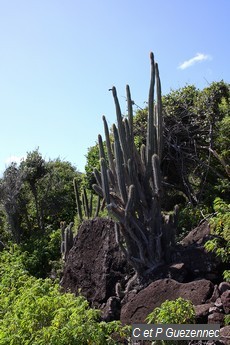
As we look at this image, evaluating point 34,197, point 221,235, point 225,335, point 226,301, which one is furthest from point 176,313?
point 34,197

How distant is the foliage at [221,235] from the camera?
256 inches

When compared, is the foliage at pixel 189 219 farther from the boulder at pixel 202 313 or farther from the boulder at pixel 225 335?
the boulder at pixel 225 335

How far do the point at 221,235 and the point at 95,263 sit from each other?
7.97ft

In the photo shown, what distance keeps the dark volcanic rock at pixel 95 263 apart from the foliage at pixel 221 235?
1.88 meters

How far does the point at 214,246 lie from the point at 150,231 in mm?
1364

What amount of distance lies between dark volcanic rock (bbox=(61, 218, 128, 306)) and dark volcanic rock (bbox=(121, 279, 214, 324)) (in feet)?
4.41

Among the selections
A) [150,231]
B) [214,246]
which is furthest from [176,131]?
[214,246]

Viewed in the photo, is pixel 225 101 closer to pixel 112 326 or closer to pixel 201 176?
pixel 201 176

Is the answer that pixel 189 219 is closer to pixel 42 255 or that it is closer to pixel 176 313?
pixel 42 255

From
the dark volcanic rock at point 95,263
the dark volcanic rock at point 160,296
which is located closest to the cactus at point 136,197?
the dark volcanic rock at point 95,263

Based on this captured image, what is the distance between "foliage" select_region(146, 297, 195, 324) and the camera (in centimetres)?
500

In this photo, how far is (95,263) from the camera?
8352 millimetres

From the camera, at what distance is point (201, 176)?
12094mm

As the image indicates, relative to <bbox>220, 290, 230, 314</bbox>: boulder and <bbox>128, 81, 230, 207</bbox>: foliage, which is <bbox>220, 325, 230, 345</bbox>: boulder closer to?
<bbox>220, 290, 230, 314</bbox>: boulder
